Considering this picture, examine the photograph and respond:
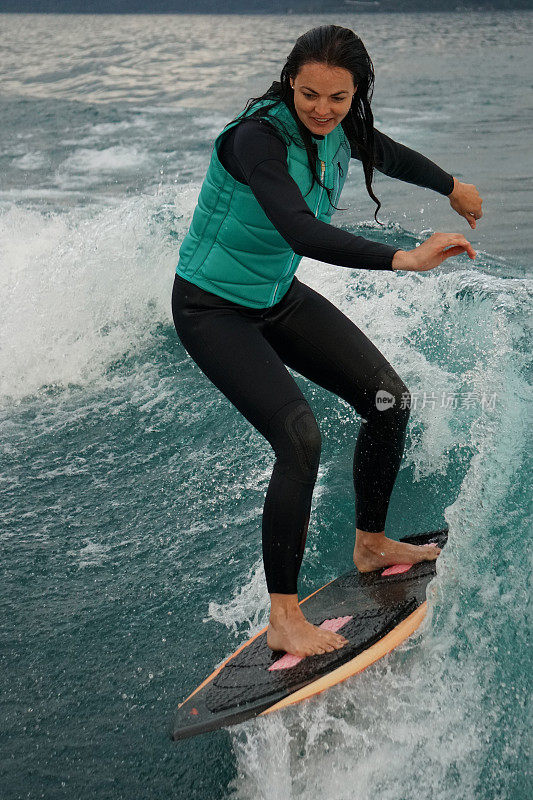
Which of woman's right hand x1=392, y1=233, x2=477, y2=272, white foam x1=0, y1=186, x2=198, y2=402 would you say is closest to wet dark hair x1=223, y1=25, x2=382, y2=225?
woman's right hand x1=392, y1=233, x2=477, y2=272

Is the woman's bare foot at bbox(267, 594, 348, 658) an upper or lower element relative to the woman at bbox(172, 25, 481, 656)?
lower

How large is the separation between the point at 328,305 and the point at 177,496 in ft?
5.46

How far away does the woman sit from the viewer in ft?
8.20

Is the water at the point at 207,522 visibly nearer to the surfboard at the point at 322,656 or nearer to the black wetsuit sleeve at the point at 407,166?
the surfboard at the point at 322,656

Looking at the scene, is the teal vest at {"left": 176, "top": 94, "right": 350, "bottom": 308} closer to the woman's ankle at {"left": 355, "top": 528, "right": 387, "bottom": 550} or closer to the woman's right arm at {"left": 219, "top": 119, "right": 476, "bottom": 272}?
the woman's right arm at {"left": 219, "top": 119, "right": 476, "bottom": 272}

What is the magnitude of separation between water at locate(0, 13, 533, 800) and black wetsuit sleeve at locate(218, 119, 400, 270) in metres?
1.15

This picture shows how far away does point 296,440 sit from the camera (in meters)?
2.66

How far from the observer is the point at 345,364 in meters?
2.96

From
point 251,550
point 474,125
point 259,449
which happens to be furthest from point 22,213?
point 474,125

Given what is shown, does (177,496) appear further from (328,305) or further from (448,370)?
(448,370)

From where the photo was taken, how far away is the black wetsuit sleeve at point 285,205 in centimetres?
233

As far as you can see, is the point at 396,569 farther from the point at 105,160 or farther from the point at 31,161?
the point at 31,161

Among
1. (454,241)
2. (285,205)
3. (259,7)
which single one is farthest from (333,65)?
(259,7)

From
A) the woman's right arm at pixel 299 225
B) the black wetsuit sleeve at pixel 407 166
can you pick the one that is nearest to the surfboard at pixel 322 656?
the woman's right arm at pixel 299 225
